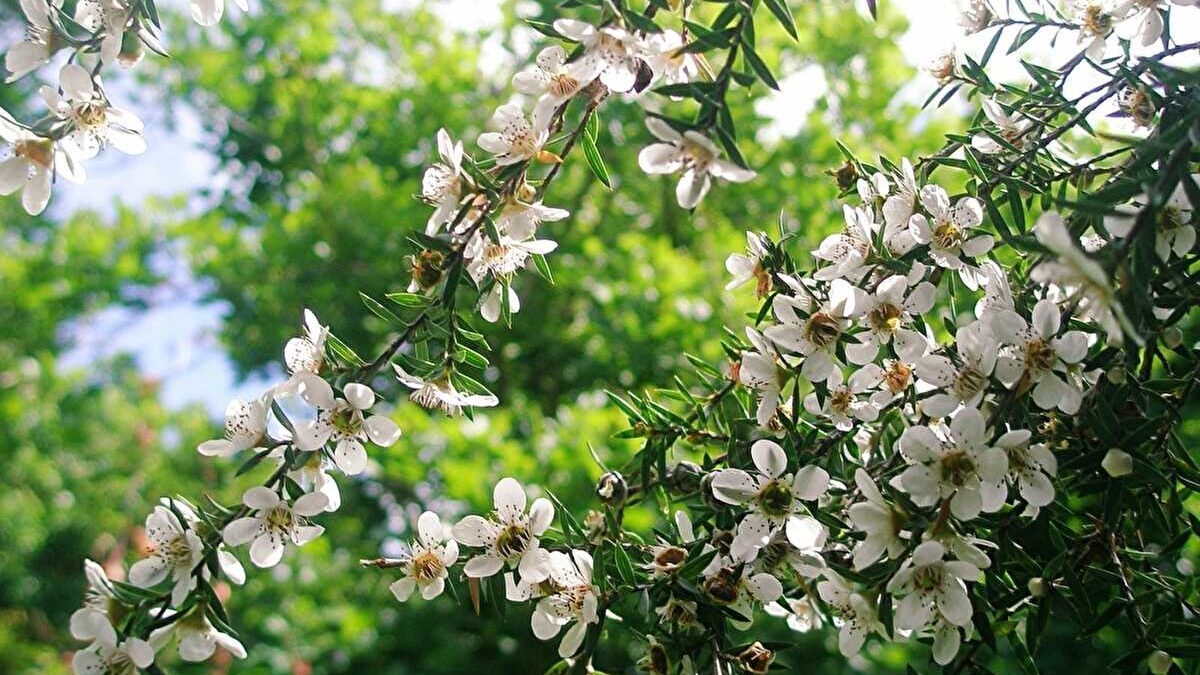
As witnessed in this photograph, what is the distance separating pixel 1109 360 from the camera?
709 millimetres

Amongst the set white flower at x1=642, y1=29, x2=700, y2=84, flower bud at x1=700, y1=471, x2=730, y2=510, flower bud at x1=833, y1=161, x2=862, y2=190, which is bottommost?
flower bud at x1=700, y1=471, x2=730, y2=510

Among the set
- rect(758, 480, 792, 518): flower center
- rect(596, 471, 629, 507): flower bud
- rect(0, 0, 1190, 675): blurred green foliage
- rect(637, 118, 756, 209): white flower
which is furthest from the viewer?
rect(0, 0, 1190, 675): blurred green foliage

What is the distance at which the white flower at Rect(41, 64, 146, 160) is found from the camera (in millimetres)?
732

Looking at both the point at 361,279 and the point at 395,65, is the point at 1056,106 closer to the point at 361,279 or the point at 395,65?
the point at 361,279

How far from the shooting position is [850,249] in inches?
30.4

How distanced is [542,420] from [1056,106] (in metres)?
1.85

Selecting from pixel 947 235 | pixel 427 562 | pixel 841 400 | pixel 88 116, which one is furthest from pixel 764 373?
pixel 88 116

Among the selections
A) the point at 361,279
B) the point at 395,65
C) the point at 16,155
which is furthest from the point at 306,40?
the point at 16,155

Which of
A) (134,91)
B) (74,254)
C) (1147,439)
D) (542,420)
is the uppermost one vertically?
(1147,439)

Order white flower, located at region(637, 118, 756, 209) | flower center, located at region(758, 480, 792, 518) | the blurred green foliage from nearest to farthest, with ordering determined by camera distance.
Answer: white flower, located at region(637, 118, 756, 209) → flower center, located at region(758, 480, 792, 518) → the blurred green foliage

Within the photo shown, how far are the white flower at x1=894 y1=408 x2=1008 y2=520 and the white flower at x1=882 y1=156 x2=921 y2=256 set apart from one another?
0.55 feet

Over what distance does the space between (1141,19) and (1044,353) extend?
342 millimetres

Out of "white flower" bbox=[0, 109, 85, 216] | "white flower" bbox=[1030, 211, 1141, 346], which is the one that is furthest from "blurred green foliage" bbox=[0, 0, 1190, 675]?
"white flower" bbox=[1030, 211, 1141, 346]

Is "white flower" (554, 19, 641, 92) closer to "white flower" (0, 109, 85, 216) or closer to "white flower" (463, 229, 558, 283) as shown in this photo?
"white flower" (463, 229, 558, 283)
